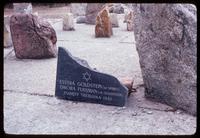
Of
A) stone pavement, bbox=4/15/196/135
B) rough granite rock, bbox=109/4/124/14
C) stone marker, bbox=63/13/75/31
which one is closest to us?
stone pavement, bbox=4/15/196/135

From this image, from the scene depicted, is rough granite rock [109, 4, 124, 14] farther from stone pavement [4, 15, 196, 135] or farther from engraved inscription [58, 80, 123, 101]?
engraved inscription [58, 80, 123, 101]

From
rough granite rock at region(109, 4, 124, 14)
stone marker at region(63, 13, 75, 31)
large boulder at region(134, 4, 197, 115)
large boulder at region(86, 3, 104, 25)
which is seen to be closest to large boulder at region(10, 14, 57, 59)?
large boulder at region(134, 4, 197, 115)

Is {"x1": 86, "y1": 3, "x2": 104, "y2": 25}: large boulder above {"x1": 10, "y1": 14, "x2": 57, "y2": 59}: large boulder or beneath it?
beneath

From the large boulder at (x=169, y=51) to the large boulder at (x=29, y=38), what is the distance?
1.94 m

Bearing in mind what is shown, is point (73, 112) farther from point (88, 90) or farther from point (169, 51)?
point (169, 51)

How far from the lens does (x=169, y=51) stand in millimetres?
2938

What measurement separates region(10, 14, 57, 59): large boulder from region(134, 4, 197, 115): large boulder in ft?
6.37

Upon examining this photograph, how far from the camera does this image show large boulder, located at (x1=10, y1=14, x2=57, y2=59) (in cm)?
483

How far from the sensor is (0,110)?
2086 millimetres

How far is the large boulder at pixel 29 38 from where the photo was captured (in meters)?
4.83

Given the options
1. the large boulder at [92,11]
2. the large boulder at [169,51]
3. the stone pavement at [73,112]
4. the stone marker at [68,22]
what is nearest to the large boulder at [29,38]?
the stone pavement at [73,112]

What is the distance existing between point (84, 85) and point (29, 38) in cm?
192

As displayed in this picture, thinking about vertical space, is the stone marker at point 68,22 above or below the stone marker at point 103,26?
below

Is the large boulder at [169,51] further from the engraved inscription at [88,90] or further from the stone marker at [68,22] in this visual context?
the stone marker at [68,22]
